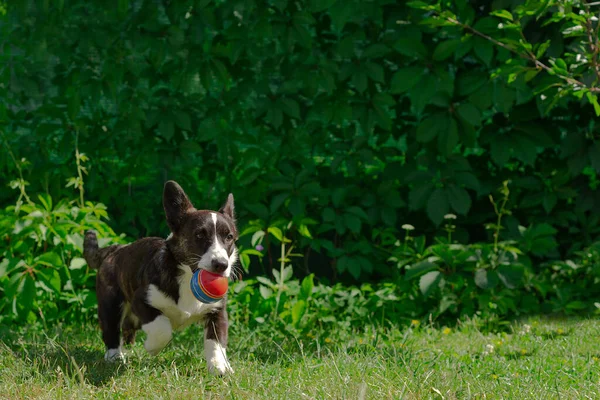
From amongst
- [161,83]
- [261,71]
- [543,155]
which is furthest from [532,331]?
[161,83]

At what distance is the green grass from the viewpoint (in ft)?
10.5

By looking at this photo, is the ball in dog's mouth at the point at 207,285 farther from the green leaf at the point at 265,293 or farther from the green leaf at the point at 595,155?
the green leaf at the point at 595,155

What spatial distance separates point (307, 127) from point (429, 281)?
1.67 metres

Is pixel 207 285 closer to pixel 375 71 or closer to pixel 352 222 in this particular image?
pixel 352 222

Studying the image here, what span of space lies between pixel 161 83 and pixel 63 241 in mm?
1847

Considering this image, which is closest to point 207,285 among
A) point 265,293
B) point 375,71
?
point 265,293

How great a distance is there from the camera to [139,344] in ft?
14.5

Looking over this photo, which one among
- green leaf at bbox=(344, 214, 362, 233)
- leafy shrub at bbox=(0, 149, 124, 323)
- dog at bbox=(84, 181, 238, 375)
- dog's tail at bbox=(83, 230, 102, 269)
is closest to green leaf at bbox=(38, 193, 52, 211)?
leafy shrub at bbox=(0, 149, 124, 323)

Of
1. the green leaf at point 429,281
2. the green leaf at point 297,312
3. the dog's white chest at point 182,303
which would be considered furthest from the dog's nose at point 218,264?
the green leaf at point 429,281

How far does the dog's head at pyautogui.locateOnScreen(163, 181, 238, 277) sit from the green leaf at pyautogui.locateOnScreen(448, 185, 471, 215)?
2367mm

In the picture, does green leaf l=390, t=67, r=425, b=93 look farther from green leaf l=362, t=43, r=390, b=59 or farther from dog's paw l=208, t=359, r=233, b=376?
dog's paw l=208, t=359, r=233, b=376

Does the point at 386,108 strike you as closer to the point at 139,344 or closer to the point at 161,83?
the point at 161,83

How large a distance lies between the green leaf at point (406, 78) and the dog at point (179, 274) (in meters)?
2.12

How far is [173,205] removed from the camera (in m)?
3.79
